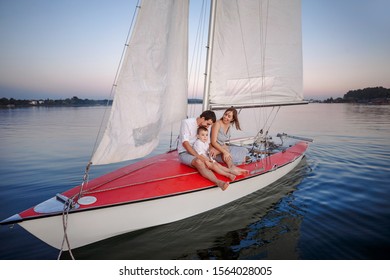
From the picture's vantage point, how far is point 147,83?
4.47 m

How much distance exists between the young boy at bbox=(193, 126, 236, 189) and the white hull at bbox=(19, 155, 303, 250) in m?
0.28

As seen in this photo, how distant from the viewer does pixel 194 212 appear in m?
4.52

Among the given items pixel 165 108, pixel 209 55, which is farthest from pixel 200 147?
pixel 209 55

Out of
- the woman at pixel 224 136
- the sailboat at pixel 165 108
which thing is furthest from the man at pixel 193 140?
A: the woman at pixel 224 136

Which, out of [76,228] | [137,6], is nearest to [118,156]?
→ [76,228]

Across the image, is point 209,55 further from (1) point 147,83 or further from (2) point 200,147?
(2) point 200,147

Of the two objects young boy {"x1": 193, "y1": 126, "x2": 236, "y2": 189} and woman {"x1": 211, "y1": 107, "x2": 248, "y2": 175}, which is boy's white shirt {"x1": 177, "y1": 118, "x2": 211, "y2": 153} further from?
woman {"x1": 211, "y1": 107, "x2": 248, "y2": 175}

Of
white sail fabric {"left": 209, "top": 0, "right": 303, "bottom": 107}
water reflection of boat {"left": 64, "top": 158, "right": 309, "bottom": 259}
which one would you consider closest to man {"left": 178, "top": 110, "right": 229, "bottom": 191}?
water reflection of boat {"left": 64, "top": 158, "right": 309, "bottom": 259}

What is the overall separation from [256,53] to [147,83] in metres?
3.95

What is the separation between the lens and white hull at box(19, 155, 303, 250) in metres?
3.33

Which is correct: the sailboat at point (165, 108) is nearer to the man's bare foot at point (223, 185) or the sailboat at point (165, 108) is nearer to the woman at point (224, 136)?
the man's bare foot at point (223, 185)

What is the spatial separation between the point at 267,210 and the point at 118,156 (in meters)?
3.47

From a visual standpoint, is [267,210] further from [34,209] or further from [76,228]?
[34,209]

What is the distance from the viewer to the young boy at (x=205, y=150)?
478cm
